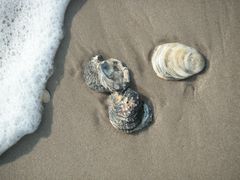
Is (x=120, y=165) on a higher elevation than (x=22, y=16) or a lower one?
lower

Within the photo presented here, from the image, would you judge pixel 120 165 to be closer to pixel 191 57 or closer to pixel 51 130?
pixel 51 130

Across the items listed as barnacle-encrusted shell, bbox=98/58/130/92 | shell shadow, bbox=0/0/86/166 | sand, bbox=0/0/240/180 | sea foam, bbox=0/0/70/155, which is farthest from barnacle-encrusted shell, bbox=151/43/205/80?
sea foam, bbox=0/0/70/155

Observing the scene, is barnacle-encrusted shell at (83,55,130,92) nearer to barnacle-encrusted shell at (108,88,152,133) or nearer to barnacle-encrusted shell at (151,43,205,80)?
barnacle-encrusted shell at (108,88,152,133)

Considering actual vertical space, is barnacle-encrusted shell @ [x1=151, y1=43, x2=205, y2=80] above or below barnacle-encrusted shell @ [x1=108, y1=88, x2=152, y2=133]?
above

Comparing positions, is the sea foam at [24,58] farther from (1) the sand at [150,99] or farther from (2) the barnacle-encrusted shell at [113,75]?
(2) the barnacle-encrusted shell at [113,75]

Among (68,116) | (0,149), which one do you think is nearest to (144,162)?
(68,116)

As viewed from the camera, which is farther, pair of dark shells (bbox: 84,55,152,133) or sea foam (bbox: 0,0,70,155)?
sea foam (bbox: 0,0,70,155)

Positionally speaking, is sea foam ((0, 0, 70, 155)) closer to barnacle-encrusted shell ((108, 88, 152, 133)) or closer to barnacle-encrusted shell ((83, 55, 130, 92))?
barnacle-encrusted shell ((83, 55, 130, 92))

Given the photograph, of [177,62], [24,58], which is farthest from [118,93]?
[24,58]

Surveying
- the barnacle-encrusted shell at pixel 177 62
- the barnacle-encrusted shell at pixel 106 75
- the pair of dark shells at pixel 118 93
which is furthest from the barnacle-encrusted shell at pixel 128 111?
the barnacle-encrusted shell at pixel 177 62
